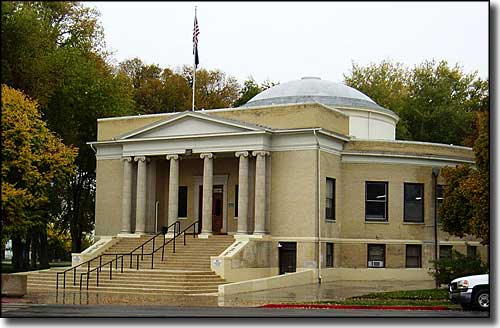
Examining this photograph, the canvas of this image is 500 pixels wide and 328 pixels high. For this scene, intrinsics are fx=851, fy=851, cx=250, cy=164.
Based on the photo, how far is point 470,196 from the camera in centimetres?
2853

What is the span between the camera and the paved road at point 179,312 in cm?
2055

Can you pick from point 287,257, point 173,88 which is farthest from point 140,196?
point 173,88

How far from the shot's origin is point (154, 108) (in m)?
60.3

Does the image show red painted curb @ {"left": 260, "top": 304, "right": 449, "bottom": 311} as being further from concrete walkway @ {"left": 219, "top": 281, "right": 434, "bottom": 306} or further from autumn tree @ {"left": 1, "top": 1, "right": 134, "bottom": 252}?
autumn tree @ {"left": 1, "top": 1, "right": 134, "bottom": 252}

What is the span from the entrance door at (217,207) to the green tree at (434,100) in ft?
73.1

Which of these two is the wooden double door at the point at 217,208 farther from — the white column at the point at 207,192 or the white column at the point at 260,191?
the white column at the point at 260,191

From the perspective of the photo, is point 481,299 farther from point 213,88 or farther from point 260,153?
point 213,88

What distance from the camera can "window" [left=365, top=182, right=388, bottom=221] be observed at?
37.6 metres

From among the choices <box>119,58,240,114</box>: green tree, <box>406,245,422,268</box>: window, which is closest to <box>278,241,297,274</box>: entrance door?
<box>406,245,422,268</box>: window

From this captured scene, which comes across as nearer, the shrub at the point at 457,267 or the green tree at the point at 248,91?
the shrub at the point at 457,267

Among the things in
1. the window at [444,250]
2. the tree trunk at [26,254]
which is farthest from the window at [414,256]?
the tree trunk at [26,254]

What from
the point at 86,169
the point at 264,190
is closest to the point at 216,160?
the point at 264,190

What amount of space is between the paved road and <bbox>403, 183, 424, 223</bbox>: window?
52.3 ft

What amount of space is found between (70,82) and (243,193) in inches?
504
